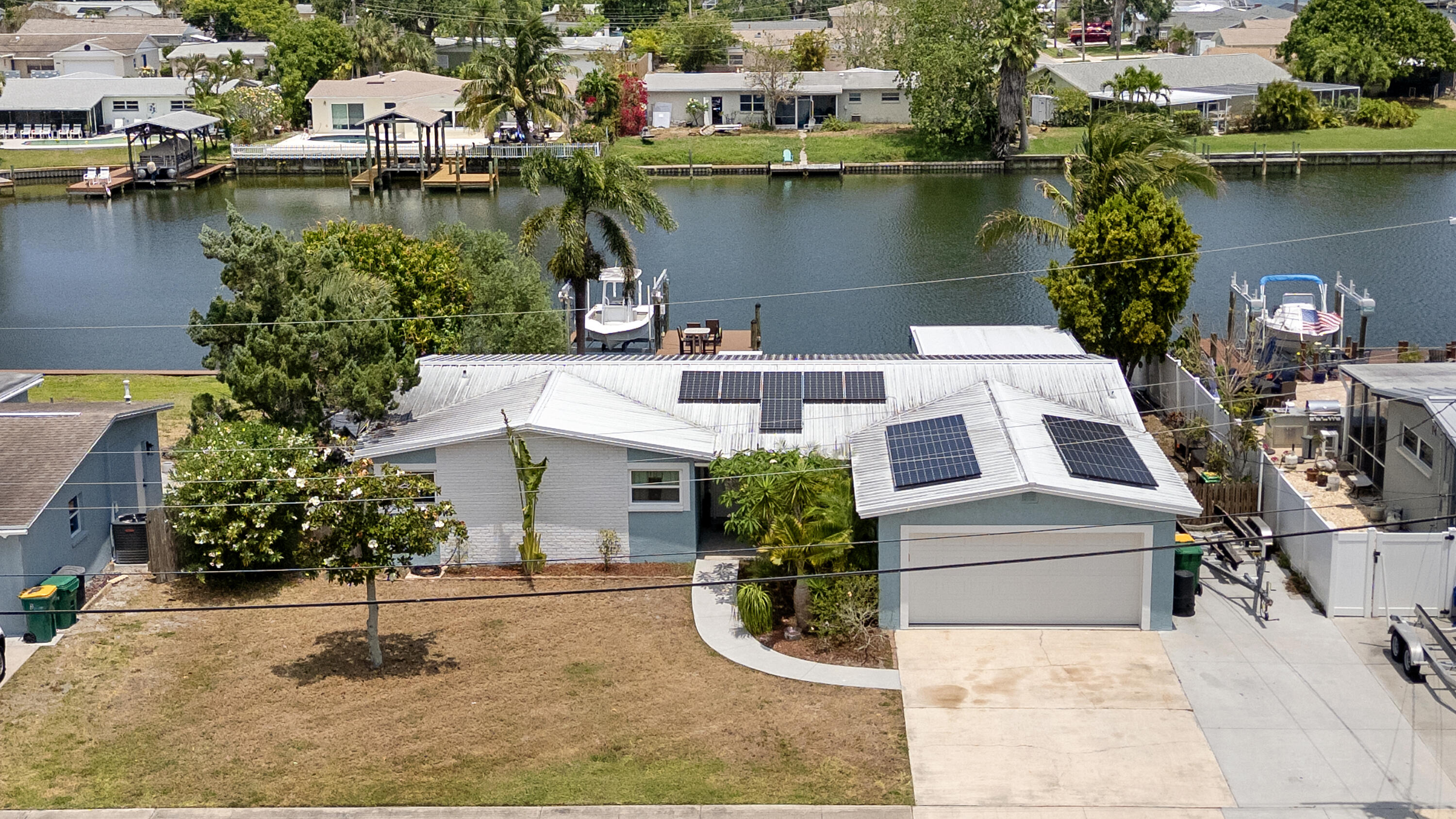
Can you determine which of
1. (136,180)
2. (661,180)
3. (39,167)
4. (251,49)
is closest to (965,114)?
(661,180)

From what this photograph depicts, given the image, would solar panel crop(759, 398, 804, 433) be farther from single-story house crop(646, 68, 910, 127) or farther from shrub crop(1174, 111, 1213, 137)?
single-story house crop(646, 68, 910, 127)

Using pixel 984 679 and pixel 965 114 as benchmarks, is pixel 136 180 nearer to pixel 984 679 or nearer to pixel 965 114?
pixel 965 114

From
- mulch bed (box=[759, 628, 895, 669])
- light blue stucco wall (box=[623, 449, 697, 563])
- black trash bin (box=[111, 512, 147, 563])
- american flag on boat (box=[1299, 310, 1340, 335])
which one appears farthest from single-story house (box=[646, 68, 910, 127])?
mulch bed (box=[759, 628, 895, 669])

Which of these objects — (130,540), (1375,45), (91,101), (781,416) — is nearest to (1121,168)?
(781,416)

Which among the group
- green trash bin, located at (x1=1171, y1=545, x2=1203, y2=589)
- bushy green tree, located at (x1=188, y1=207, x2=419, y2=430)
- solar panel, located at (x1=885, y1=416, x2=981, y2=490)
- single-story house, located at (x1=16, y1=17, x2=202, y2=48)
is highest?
single-story house, located at (x1=16, y1=17, x2=202, y2=48)

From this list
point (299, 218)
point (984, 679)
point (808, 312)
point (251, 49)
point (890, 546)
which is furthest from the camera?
point (251, 49)

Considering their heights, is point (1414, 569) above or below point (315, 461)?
below

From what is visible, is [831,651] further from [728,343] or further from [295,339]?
[728,343]
